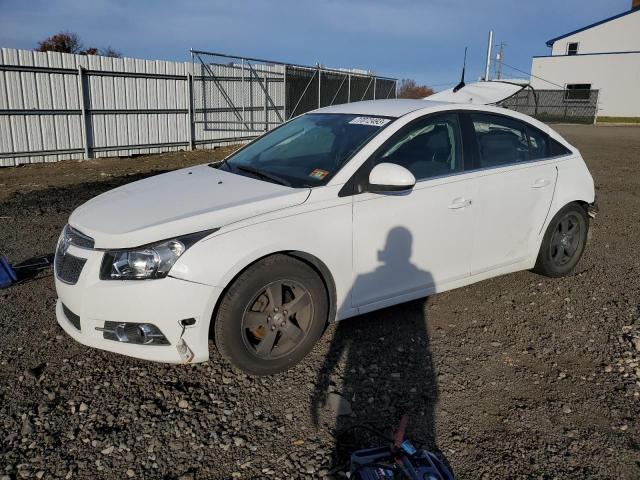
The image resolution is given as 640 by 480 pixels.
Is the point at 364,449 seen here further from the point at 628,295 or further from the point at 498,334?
the point at 628,295

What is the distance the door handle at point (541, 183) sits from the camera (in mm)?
4500

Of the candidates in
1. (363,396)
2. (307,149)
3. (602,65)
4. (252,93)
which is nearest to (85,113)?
(252,93)

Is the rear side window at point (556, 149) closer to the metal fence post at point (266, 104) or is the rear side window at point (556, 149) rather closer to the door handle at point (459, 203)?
the door handle at point (459, 203)

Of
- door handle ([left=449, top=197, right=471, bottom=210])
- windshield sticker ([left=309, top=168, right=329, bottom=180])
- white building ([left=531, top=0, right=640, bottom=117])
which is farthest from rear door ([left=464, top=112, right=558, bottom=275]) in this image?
white building ([left=531, top=0, right=640, bottom=117])

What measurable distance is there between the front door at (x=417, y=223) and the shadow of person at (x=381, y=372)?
0.02 meters

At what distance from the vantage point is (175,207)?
3229 millimetres

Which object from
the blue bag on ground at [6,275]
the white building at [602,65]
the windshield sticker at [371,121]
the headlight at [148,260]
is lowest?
the blue bag on ground at [6,275]

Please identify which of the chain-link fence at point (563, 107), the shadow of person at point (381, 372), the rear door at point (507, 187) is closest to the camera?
the shadow of person at point (381, 372)

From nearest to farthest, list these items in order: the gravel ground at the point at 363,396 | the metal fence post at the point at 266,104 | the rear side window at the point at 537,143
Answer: the gravel ground at the point at 363,396, the rear side window at the point at 537,143, the metal fence post at the point at 266,104

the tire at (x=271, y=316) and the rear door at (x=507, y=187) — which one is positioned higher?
the rear door at (x=507, y=187)

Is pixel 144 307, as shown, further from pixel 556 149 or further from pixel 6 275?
pixel 556 149

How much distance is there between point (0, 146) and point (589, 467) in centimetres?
1258

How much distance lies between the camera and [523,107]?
35.2 metres

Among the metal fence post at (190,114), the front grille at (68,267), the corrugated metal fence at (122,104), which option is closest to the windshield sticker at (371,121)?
the front grille at (68,267)
